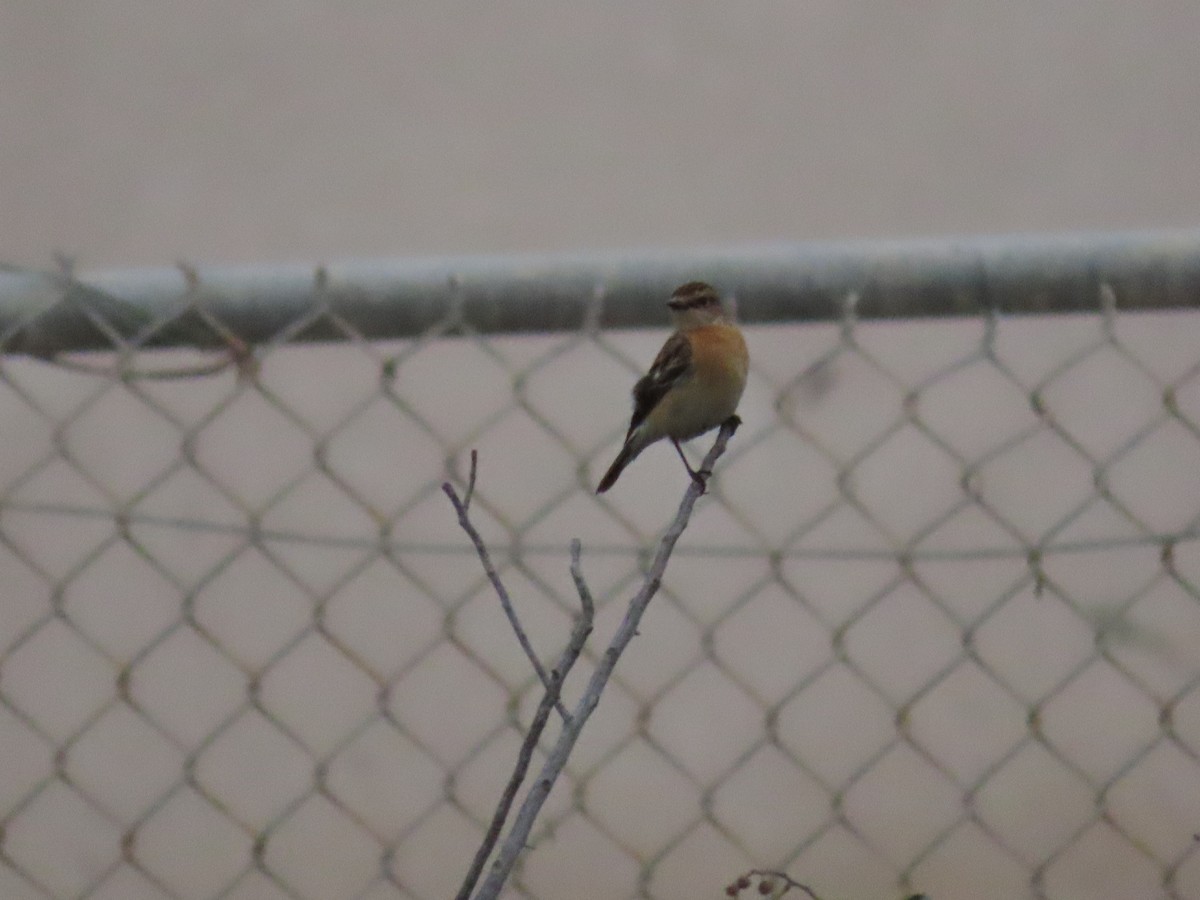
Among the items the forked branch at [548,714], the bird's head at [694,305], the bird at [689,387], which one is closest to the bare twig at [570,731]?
the forked branch at [548,714]

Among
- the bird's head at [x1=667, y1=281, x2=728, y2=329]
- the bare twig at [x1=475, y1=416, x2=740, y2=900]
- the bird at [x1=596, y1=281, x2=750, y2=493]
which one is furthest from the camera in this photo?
the bird at [x1=596, y1=281, x2=750, y2=493]

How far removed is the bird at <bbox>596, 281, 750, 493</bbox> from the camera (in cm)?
134

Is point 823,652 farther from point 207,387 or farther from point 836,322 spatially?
point 207,387

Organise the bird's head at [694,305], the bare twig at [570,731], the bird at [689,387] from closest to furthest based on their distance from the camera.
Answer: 1. the bare twig at [570,731]
2. the bird's head at [694,305]
3. the bird at [689,387]

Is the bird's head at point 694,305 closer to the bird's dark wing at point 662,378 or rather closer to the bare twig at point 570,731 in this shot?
the bird's dark wing at point 662,378

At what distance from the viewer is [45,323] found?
3.87 feet

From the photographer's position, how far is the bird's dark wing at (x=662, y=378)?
1351 millimetres

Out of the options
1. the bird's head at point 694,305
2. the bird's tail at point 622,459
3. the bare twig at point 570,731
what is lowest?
the bare twig at point 570,731

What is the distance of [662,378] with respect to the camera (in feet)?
4.50

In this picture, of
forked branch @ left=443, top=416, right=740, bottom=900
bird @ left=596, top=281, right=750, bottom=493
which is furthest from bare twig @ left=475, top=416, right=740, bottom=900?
bird @ left=596, top=281, right=750, bottom=493

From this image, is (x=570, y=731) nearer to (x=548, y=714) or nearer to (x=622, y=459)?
(x=548, y=714)

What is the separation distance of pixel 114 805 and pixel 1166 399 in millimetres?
1146

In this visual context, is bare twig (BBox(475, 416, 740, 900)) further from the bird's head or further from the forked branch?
the bird's head

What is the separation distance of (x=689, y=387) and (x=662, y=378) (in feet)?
0.08
